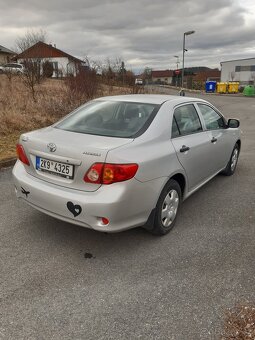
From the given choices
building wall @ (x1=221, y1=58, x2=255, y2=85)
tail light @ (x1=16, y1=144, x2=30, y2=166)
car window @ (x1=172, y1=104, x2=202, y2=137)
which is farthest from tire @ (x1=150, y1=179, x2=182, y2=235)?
building wall @ (x1=221, y1=58, x2=255, y2=85)

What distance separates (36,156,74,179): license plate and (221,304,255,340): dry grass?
5.82ft

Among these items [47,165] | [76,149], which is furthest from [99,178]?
[47,165]

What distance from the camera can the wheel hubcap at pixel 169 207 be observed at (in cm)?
343

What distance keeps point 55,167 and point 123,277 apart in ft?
3.98

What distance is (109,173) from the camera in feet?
9.04

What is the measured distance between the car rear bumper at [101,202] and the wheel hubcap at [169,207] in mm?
318

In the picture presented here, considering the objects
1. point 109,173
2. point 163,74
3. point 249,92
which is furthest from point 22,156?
point 163,74

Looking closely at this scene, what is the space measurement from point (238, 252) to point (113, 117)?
1.99 m

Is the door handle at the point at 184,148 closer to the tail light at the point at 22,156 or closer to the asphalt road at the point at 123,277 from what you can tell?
the asphalt road at the point at 123,277

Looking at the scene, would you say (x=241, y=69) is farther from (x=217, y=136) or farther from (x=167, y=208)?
(x=167, y=208)

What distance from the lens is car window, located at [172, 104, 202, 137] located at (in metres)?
3.71

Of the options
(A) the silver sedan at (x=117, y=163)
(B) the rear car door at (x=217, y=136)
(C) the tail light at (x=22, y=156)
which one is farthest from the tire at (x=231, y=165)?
(C) the tail light at (x=22, y=156)

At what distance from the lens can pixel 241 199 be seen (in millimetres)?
4648

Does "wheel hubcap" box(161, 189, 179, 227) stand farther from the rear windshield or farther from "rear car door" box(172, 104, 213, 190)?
the rear windshield
